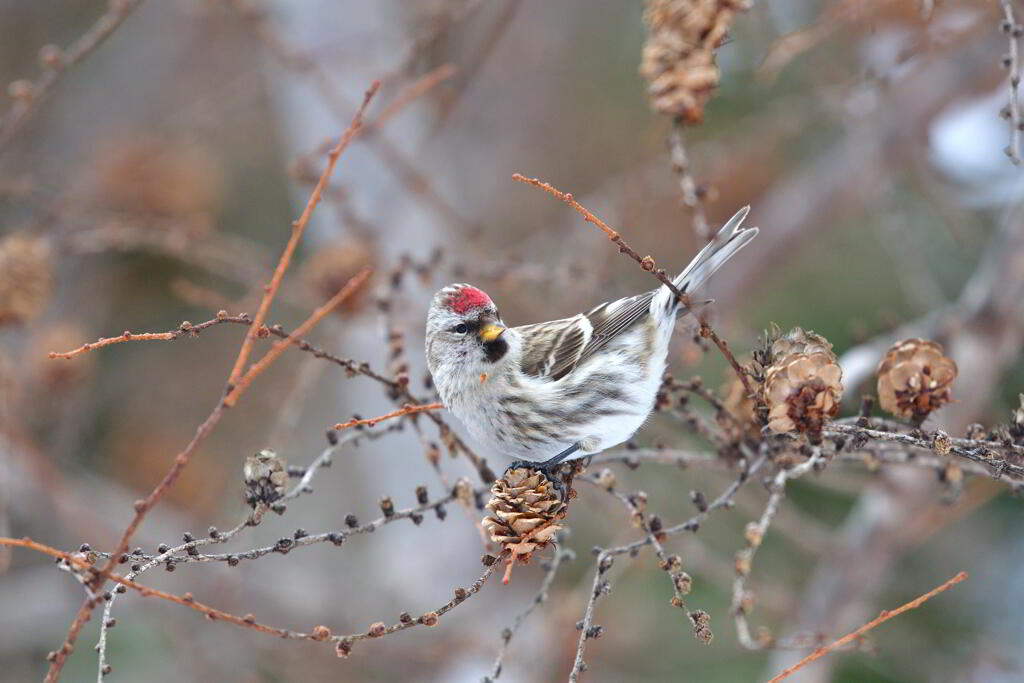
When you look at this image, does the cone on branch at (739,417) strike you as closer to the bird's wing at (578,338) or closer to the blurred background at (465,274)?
the blurred background at (465,274)

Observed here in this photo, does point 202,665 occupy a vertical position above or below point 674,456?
above

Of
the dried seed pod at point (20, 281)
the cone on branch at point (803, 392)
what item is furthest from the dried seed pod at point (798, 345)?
the dried seed pod at point (20, 281)

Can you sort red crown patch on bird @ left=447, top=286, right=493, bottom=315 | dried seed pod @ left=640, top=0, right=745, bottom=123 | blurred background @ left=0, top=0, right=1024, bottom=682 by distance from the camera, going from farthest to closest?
blurred background @ left=0, top=0, right=1024, bottom=682 → red crown patch on bird @ left=447, top=286, right=493, bottom=315 → dried seed pod @ left=640, top=0, right=745, bottom=123

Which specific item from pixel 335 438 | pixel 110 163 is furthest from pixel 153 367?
pixel 335 438

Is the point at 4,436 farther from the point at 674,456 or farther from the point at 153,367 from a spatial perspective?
the point at 153,367

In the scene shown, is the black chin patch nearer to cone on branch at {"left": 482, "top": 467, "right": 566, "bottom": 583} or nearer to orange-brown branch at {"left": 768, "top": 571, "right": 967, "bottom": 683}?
cone on branch at {"left": 482, "top": 467, "right": 566, "bottom": 583}

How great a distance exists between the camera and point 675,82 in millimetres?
1850

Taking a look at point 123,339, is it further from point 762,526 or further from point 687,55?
point 687,55

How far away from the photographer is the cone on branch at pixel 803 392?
135 centimetres

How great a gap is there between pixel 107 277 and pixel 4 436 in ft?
8.05

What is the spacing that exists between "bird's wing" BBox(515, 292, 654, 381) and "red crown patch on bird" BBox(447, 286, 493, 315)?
161 mm

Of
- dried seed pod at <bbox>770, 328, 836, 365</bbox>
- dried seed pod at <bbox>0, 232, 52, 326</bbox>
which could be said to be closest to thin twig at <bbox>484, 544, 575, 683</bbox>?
dried seed pod at <bbox>770, 328, 836, 365</bbox>

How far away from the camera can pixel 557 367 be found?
84.3 inches

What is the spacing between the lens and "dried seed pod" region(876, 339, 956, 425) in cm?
148
